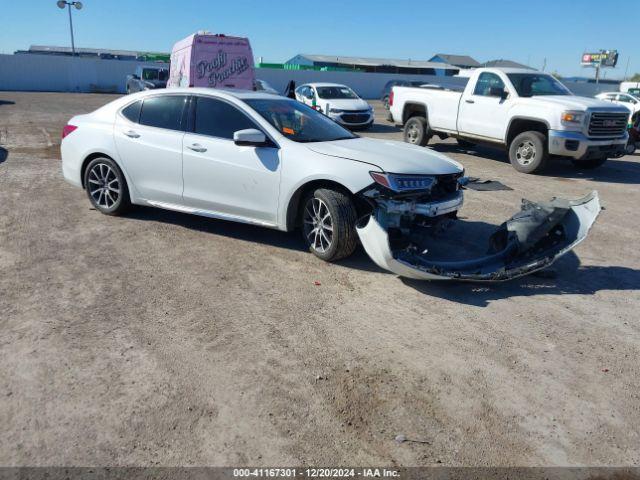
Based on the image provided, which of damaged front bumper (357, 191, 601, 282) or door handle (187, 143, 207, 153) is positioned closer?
damaged front bumper (357, 191, 601, 282)

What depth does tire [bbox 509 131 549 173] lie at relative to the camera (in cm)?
1017

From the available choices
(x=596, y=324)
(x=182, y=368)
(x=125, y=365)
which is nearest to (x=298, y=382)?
(x=182, y=368)

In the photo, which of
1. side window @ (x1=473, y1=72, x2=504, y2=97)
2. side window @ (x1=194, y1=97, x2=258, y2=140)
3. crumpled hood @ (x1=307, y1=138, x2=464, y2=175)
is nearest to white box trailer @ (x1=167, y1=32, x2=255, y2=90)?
side window @ (x1=473, y1=72, x2=504, y2=97)

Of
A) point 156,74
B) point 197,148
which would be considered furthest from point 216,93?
point 156,74

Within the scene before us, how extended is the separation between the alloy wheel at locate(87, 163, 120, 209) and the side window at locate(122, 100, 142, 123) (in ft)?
2.14

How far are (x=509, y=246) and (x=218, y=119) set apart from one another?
3374 millimetres

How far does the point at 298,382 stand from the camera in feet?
11.1

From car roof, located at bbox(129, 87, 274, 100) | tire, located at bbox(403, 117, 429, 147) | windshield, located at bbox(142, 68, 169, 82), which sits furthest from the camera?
windshield, located at bbox(142, 68, 169, 82)

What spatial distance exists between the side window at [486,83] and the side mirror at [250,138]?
7.58 meters

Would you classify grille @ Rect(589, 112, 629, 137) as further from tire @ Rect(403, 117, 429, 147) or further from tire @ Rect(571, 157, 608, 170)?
tire @ Rect(403, 117, 429, 147)

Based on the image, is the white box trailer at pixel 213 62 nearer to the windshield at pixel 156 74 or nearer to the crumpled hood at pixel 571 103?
the crumpled hood at pixel 571 103

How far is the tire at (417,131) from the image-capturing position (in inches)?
505

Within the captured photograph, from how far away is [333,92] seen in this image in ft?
58.7

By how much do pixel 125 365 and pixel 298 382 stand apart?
3.86ft
